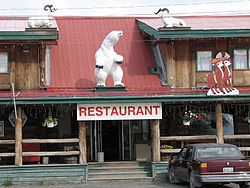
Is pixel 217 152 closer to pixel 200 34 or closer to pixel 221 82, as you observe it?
pixel 221 82

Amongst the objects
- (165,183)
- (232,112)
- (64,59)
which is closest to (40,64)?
(64,59)

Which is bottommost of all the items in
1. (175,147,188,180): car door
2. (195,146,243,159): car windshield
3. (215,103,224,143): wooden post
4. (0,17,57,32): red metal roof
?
(175,147,188,180): car door

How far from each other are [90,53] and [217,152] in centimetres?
1003

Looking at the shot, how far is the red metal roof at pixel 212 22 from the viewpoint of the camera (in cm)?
2122

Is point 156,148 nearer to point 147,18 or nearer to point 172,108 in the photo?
point 172,108

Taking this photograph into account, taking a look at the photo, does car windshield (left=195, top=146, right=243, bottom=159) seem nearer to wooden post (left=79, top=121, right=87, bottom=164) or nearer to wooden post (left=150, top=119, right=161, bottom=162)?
wooden post (left=150, top=119, right=161, bottom=162)

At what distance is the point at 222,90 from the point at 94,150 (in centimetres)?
659

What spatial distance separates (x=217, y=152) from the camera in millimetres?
13984

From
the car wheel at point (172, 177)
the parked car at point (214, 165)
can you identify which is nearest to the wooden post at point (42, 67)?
the car wheel at point (172, 177)

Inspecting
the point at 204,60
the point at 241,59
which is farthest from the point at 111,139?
the point at 241,59

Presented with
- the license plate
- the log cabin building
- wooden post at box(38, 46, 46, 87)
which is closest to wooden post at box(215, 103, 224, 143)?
the log cabin building

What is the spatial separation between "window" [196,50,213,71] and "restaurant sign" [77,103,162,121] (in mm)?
3828

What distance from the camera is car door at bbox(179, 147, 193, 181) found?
14225 mm

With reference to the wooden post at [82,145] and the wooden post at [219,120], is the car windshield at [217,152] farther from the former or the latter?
the wooden post at [82,145]
